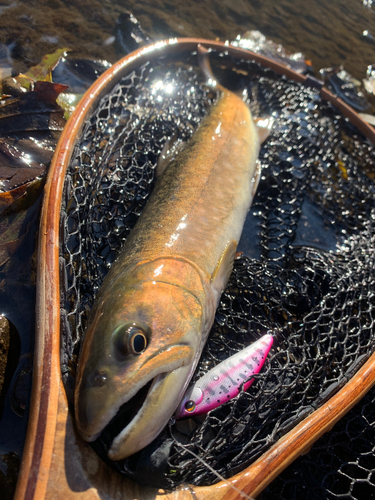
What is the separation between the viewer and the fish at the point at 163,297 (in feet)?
6.60

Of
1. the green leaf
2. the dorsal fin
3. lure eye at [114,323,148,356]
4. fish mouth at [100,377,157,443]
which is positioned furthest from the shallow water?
the dorsal fin

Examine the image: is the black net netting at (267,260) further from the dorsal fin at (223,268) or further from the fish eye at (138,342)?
the fish eye at (138,342)

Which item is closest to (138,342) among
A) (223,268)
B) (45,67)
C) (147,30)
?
(223,268)

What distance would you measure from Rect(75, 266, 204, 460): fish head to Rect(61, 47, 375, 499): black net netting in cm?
20

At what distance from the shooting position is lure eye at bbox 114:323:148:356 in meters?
2.11

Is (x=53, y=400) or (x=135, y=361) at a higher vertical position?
(x=135, y=361)

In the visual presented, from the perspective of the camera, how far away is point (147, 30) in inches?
278

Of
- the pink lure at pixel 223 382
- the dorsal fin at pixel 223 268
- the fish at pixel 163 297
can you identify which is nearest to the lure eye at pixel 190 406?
the pink lure at pixel 223 382

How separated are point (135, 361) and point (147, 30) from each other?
739 cm

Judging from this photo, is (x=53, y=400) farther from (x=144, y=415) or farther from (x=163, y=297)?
(x=163, y=297)

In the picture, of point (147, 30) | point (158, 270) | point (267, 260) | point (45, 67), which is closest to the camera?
point (158, 270)

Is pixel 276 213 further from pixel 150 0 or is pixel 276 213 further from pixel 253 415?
pixel 150 0

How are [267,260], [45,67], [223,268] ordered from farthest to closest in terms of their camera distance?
1. [45,67]
2. [267,260]
3. [223,268]

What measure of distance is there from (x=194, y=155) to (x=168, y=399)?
2635 mm
